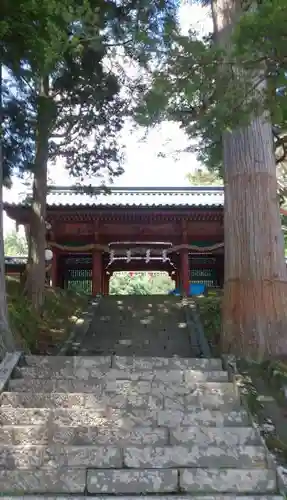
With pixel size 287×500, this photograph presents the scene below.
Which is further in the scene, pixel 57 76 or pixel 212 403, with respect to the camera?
pixel 57 76

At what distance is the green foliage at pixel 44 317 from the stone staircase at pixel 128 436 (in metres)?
1.72

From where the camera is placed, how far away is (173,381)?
4762 millimetres

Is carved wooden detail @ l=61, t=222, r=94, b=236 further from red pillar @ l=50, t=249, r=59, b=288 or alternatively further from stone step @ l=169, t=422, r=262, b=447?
stone step @ l=169, t=422, r=262, b=447

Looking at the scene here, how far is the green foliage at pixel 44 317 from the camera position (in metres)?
7.27

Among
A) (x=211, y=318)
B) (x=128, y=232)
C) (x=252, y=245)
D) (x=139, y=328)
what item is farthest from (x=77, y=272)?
(x=252, y=245)

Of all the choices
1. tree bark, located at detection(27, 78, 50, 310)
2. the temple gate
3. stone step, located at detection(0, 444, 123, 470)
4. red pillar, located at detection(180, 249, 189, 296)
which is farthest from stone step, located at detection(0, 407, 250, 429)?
red pillar, located at detection(180, 249, 189, 296)

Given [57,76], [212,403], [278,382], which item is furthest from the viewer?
[57,76]

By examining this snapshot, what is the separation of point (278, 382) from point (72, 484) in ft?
7.70

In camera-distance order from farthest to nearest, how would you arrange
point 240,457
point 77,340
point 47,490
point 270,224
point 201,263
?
point 201,263
point 77,340
point 270,224
point 240,457
point 47,490

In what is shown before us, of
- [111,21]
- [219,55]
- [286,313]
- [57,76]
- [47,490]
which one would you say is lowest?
[47,490]

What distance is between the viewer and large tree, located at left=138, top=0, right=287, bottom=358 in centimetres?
360

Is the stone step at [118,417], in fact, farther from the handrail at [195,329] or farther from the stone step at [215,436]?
the handrail at [195,329]

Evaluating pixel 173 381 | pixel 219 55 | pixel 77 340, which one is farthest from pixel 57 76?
pixel 173 381

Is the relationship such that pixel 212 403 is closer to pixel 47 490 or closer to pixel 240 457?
pixel 240 457
